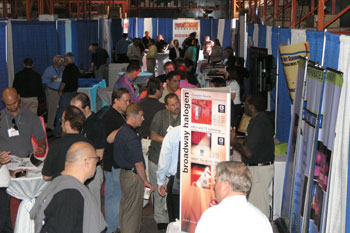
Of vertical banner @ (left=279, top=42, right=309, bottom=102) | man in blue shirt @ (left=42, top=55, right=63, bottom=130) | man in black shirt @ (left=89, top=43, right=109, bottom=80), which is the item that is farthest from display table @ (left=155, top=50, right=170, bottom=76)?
vertical banner @ (left=279, top=42, right=309, bottom=102)

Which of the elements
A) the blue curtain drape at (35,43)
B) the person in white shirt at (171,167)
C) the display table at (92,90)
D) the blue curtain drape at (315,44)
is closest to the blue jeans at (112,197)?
the person in white shirt at (171,167)

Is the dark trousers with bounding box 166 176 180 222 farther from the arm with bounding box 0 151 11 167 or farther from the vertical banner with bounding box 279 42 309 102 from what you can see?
the vertical banner with bounding box 279 42 309 102

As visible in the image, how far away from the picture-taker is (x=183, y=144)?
417 cm

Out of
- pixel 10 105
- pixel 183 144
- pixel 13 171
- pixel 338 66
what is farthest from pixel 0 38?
pixel 338 66

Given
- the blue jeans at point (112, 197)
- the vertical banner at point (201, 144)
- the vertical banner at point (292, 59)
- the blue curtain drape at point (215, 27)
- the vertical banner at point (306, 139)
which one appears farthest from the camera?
the blue curtain drape at point (215, 27)

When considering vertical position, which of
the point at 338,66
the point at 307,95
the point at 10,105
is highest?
the point at 338,66

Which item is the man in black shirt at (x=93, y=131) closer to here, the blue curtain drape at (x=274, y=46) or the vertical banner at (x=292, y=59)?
the vertical banner at (x=292, y=59)

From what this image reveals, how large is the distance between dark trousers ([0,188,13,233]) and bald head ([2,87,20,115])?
106cm

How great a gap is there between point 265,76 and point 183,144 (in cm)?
406

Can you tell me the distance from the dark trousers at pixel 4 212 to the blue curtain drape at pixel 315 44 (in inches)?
125

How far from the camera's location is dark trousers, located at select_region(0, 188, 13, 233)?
5.04 meters

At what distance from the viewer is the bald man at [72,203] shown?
3.17m

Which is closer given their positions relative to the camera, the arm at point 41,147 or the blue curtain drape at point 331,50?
the blue curtain drape at point 331,50

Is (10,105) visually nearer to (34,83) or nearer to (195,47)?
(34,83)
